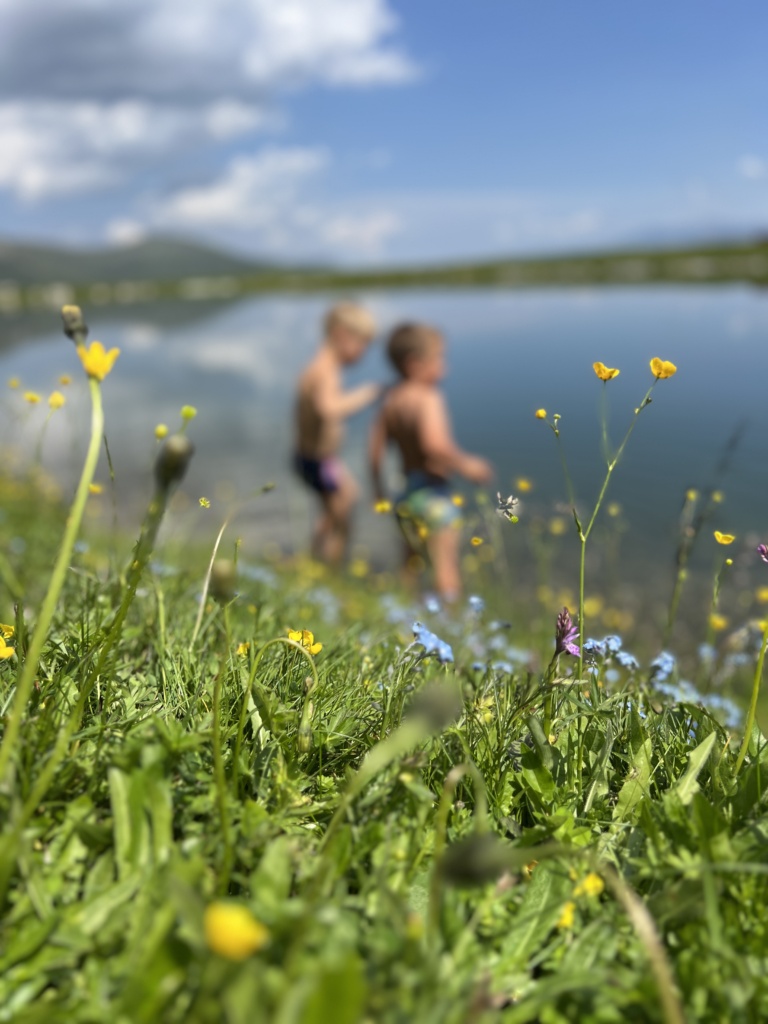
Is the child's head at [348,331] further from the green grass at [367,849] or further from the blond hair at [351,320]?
the green grass at [367,849]

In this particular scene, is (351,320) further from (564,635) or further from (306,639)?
(564,635)

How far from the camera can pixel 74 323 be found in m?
1.93

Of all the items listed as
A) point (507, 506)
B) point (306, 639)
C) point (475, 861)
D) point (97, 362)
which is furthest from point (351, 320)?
point (475, 861)

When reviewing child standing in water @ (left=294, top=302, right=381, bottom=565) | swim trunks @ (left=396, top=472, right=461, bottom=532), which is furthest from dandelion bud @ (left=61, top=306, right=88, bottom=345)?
child standing in water @ (left=294, top=302, right=381, bottom=565)

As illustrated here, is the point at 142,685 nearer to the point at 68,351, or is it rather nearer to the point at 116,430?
the point at 116,430

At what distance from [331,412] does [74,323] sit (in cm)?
654

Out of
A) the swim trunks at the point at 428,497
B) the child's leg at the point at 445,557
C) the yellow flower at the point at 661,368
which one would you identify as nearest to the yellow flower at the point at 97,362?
the yellow flower at the point at 661,368

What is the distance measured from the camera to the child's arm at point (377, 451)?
26.8 ft

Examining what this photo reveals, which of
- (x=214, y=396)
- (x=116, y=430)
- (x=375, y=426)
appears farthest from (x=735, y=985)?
(x=214, y=396)

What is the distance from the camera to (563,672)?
8.33 ft

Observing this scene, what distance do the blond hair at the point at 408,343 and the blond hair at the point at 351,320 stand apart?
782 mm

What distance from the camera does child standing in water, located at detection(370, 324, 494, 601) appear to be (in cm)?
750

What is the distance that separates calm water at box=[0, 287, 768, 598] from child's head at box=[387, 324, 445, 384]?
2.81m

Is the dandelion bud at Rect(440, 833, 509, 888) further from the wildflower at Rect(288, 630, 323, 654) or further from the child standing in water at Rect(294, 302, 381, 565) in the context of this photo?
the child standing in water at Rect(294, 302, 381, 565)
